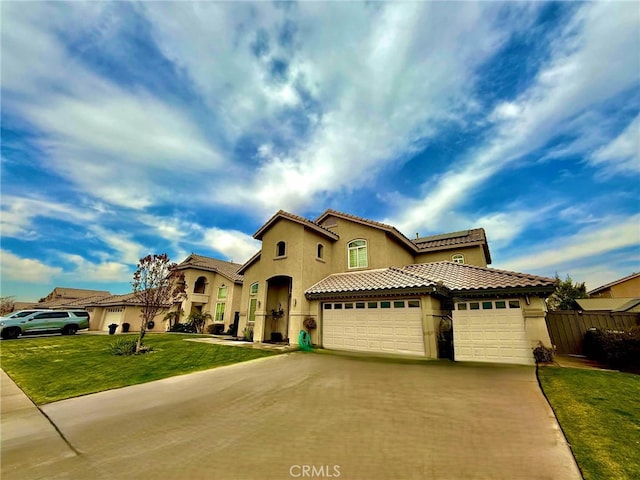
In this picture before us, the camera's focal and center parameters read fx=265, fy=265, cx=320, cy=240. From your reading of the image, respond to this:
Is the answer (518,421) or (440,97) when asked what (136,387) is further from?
(440,97)

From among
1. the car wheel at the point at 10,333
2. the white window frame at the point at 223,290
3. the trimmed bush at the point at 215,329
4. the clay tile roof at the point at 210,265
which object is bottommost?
the car wheel at the point at 10,333

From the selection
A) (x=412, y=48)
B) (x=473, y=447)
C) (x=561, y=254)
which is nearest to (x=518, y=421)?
(x=473, y=447)

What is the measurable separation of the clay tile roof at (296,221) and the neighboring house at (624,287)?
100 feet

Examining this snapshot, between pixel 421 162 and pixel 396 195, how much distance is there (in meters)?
2.85

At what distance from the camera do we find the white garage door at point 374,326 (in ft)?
38.7

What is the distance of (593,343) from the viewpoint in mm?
11688

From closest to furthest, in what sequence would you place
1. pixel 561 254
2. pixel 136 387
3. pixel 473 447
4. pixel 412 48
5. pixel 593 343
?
pixel 473 447
pixel 136 387
pixel 412 48
pixel 593 343
pixel 561 254

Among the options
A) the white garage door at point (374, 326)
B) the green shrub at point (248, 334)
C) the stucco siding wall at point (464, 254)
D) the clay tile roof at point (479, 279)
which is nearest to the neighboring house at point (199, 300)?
the green shrub at point (248, 334)

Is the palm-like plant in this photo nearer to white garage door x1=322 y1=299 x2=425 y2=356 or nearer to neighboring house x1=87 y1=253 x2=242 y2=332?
neighboring house x1=87 y1=253 x2=242 y2=332

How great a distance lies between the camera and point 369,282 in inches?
544

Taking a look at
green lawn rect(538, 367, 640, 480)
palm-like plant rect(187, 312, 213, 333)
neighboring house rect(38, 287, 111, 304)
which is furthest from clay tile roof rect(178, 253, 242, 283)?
neighboring house rect(38, 287, 111, 304)

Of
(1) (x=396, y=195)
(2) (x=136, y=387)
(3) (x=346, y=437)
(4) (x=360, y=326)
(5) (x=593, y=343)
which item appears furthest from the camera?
(1) (x=396, y=195)

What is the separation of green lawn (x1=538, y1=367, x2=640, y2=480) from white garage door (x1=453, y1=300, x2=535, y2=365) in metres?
1.57

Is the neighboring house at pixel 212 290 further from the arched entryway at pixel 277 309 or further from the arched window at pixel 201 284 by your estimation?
the arched entryway at pixel 277 309
